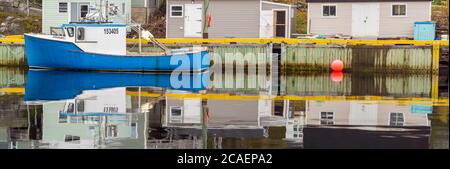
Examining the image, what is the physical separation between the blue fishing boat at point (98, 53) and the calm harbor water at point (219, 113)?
2.75 m

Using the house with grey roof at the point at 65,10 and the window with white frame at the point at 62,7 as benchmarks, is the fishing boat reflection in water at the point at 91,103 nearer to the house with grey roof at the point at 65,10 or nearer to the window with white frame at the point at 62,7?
the house with grey roof at the point at 65,10

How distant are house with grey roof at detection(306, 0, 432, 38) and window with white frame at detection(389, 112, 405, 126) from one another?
24130mm

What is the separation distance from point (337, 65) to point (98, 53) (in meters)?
11.6

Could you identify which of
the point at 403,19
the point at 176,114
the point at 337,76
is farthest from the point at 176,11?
the point at 176,114

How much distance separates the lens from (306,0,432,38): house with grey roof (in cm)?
4734

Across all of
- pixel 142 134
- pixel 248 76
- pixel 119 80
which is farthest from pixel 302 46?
pixel 142 134

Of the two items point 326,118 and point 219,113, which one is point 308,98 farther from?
point 326,118

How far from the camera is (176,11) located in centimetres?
4916

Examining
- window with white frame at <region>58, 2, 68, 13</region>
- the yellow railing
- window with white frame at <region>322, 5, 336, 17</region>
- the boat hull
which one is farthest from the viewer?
window with white frame at <region>58, 2, 68, 13</region>

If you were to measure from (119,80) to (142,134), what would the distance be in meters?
17.7

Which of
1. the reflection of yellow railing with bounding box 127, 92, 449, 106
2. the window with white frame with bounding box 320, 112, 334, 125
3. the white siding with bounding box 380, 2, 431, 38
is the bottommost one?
the window with white frame with bounding box 320, 112, 334, 125

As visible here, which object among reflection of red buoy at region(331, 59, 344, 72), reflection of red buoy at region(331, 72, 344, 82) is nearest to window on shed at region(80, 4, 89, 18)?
reflection of red buoy at region(331, 59, 344, 72)

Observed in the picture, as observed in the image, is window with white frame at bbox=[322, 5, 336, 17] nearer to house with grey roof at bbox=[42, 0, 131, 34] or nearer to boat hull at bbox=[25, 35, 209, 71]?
boat hull at bbox=[25, 35, 209, 71]

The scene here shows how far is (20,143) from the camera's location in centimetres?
1767
